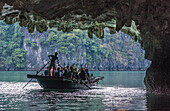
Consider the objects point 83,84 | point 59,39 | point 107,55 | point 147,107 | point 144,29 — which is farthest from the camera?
point 107,55

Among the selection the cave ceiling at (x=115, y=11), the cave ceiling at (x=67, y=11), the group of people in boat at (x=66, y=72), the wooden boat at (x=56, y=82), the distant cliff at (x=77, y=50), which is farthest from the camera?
the distant cliff at (x=77, y=50)

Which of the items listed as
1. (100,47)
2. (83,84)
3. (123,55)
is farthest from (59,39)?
(83,84)

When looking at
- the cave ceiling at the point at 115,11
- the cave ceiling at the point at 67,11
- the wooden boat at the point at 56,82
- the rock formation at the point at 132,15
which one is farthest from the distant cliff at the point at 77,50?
the cave ceiling at the point at 115,11

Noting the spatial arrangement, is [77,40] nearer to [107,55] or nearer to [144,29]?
[107,55]

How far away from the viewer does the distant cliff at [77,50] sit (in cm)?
11638

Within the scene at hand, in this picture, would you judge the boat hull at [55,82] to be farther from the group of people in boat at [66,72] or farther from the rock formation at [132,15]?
the rock formation at [132,15]

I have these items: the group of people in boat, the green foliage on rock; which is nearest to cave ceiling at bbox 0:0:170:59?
the group of people in boat

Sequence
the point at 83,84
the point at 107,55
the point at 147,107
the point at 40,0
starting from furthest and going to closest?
the point at 107,55
the point at 83,84
the point at 40,0
the point at 147,107

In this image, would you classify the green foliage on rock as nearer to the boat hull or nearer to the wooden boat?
the wooden boat

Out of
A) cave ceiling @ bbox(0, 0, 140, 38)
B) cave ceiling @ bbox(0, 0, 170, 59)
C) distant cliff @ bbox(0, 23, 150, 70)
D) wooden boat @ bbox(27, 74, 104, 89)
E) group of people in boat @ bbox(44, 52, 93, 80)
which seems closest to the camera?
cave ceiling @ bbox(0, 0, 170, 59)

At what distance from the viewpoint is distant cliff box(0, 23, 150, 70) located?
11638 cm

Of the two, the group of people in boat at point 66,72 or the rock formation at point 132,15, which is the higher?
the rock formation at point 132,15

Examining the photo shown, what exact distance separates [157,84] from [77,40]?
99604mm

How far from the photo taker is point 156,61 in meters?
20.2
